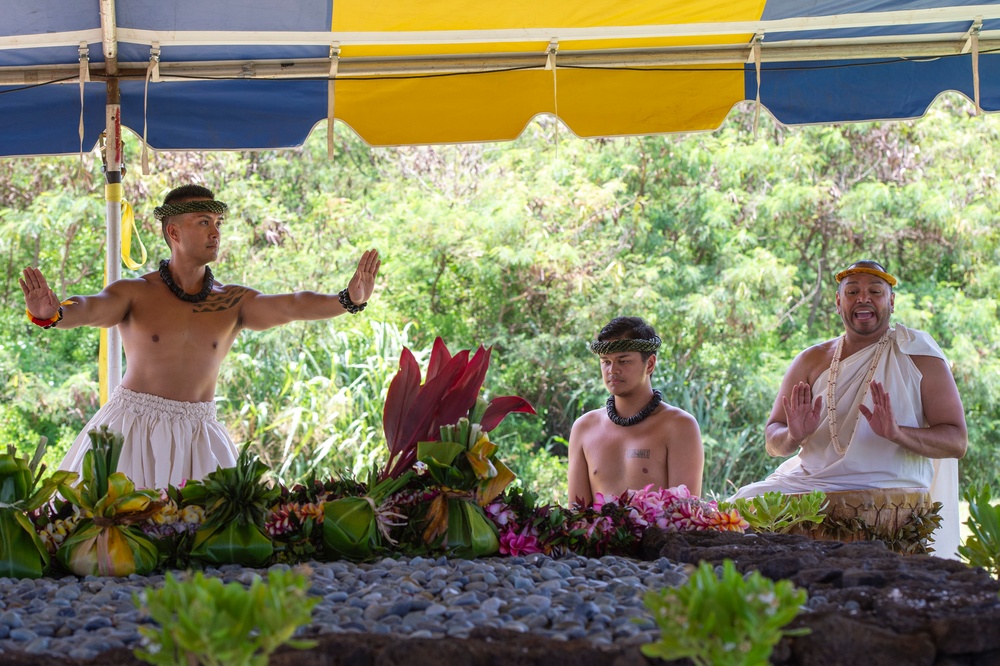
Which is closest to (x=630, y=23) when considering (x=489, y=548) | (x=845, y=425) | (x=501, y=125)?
(x=501, y=125)

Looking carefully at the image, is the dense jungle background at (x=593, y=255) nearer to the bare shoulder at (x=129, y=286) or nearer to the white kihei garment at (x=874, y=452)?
the bare shoulder at (x=129, y=286)

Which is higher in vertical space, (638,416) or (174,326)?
(174,326)

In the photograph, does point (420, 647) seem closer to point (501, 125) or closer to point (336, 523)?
point (336, 523)

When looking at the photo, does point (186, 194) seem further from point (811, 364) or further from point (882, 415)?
point (882, 415)

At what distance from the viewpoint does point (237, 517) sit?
7.64 ft

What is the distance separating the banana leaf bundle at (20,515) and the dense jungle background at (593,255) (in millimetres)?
6699

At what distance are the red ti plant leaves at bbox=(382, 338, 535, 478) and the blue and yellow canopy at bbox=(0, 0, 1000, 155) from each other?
1.77 meters

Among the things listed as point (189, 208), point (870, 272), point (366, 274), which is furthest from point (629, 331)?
point (189, 208)

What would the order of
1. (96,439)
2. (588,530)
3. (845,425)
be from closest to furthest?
(96,439) → (588,530) → (845,425)

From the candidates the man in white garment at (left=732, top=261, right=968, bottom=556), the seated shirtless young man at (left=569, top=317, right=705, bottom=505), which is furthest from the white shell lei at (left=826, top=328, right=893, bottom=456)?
the seated shirtless young man at (left=569, top=317, right=705, bottom=505)

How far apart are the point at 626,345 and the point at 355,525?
70.4 inches

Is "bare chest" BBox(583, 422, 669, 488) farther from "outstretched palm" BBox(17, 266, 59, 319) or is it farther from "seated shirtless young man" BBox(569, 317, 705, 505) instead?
"outstretched palm" BBox(17, 266, 59, 319)

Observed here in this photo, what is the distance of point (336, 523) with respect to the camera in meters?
2.38

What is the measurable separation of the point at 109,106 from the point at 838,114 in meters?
3.12
